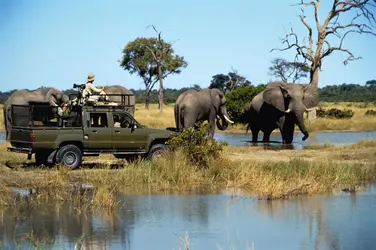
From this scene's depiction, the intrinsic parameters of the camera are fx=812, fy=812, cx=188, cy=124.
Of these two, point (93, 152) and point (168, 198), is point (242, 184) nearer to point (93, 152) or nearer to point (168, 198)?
point (168, 198)

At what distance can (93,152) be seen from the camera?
19.9m

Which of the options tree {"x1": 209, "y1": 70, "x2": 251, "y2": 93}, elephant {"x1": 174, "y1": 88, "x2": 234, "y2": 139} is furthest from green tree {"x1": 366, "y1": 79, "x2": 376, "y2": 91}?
elephant {"x1": 174, "y1": 88, "x2": 234, "y2": 139}

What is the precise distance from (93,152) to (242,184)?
402 centimetres

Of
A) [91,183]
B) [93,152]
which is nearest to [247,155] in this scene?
[93,152]

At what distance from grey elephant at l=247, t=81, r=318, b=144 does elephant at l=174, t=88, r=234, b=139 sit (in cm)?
251

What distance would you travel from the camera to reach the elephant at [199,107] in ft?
91.6

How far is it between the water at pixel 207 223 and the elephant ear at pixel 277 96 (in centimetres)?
1353

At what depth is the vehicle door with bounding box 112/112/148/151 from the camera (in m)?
20.1

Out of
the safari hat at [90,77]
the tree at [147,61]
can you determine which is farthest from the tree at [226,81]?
the safari hat at [90,77]

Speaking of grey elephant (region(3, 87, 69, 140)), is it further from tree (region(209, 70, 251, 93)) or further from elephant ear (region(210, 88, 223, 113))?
tree (region(209, 70, 251, 93))

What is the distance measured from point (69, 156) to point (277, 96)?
12501 mm

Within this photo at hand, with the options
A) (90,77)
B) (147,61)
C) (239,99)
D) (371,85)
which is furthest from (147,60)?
(371,85)

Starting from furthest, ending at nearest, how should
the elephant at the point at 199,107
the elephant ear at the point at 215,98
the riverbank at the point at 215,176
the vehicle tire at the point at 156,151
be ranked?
1. the elephant ear at the point at 215,98
2. the elephant at the point at 199,107
3. the vehicle tire at the point at 156,151
4. the riverbank at the point at 215,176

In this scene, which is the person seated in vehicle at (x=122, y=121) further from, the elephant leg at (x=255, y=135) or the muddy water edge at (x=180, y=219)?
the elephant leg at (x=255, y=135)
